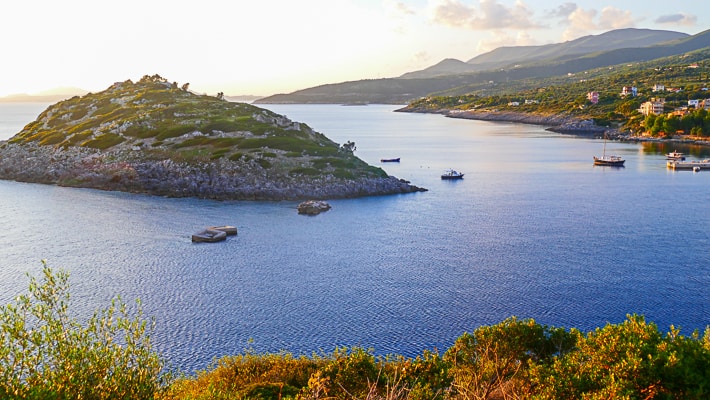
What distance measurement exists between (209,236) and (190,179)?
126 feet

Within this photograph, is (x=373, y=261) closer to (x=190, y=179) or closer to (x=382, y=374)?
(x=382, y=374)

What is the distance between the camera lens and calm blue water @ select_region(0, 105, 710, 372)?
49.4 meters

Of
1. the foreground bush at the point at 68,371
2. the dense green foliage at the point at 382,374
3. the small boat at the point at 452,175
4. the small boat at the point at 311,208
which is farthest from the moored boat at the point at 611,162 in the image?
the foreground bush at the point at 68,371

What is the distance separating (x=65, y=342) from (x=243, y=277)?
3992 cm

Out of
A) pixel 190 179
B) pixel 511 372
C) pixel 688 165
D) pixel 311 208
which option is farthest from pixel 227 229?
pixel 688 165

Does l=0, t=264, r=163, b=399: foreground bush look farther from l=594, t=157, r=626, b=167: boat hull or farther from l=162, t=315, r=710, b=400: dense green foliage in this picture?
l=594, t=157, r=626, b=167: boat hull

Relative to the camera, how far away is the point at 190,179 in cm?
11156

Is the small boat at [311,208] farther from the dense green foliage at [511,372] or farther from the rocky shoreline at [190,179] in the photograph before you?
the dense green foliage at [511,372]

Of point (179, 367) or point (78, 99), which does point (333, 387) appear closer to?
point (179, 367)

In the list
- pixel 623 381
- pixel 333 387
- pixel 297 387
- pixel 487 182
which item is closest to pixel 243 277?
pixel 297 387

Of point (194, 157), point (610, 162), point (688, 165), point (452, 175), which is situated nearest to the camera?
point (194, 157)

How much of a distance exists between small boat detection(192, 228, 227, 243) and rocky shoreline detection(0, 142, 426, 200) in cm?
2748

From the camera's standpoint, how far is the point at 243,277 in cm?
6212

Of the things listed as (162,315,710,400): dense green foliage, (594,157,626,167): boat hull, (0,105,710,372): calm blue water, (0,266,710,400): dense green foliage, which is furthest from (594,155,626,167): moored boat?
(0,266,710,400): dense green foliage
